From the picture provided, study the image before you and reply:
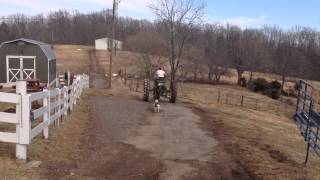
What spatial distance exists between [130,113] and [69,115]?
3.61 m

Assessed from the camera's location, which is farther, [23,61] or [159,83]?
[23,61]

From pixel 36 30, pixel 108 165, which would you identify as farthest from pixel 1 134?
pixel 36 30

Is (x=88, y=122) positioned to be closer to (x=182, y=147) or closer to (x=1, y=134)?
(x=182, y=147)

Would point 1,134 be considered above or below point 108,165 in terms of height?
above

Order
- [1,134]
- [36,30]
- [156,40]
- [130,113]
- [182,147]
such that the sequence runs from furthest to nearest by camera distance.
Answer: [36,30] < [156,40] < [130,113] < [182,147] < [1,134]

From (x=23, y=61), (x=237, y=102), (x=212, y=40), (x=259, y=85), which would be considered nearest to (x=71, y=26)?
(x=212, y=40)


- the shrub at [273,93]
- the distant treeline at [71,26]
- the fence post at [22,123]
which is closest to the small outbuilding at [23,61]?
the fence post at [22,123]

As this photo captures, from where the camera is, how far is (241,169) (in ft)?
31.4

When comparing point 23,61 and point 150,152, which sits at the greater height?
point 23,61

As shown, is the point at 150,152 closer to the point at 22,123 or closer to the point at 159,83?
the point at 22,123

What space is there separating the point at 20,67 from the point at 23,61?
0.51 m

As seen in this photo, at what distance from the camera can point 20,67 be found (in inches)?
1460

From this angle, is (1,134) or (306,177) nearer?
(1,134)

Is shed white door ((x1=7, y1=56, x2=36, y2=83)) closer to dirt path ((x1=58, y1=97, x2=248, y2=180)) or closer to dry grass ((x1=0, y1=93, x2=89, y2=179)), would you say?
dirt path ((x1=58, y1=97, x2=248, y2=180))
